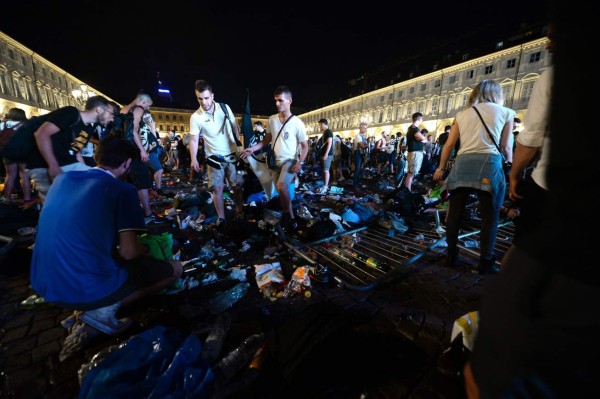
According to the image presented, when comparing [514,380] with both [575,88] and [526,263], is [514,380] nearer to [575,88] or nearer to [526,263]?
[526,263]

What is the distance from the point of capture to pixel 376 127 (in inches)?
2190

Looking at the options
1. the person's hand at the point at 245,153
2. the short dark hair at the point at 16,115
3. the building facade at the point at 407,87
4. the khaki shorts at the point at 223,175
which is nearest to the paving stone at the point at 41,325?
the khaki shorts at the point at 223,175

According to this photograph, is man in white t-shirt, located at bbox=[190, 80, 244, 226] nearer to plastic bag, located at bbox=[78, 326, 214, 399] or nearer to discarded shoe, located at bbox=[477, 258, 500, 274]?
plastic bag, located at bbox=[78, 326, 214, 399]

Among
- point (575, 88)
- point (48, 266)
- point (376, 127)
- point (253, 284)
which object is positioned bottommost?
point (253, 284)

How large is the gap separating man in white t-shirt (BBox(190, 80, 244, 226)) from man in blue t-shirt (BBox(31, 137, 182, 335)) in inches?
94.3

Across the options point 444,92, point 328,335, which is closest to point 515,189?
point 328,335

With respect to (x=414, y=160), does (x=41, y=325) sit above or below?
below

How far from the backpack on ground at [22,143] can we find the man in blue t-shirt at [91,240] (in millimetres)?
2413

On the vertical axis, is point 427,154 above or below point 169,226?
above


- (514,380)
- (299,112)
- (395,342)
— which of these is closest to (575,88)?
(514,380)

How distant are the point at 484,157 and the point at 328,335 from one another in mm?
2408

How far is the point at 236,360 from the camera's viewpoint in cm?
173

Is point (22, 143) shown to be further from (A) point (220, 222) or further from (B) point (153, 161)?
(B) point (153, 161)

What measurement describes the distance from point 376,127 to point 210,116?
186 ft
